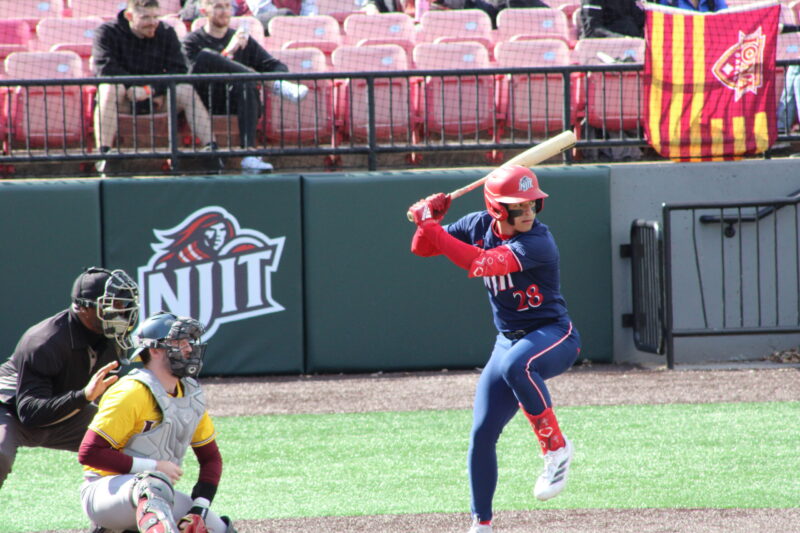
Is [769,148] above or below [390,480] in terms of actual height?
above

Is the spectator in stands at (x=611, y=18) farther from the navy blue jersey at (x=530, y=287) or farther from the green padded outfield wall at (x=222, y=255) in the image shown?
the navy blue jersey at (x=530, y=287)

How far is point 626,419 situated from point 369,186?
10.7ft

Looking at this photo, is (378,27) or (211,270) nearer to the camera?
(211,270)

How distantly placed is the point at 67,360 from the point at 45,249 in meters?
5.05

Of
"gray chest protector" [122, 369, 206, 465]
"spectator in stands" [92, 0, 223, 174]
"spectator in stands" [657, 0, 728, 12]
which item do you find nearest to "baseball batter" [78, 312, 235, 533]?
"gray chest protector" [122, 369, 206, 465]

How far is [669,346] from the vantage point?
9.51 m

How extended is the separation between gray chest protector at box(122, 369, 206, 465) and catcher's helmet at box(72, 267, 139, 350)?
1.38 feet

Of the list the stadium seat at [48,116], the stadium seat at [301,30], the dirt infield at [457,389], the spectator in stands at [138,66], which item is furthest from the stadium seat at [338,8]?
the dirt infield at [457,389]

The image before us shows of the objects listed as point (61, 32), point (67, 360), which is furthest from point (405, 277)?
point (67, 360)

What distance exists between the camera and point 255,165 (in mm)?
9984

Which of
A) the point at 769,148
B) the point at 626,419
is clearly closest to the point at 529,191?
the point at 626,419

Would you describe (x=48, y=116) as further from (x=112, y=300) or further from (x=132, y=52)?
(x=112, y=300)

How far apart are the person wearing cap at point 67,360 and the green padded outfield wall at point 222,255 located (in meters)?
4.53

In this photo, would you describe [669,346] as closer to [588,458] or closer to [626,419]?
[626,419]
